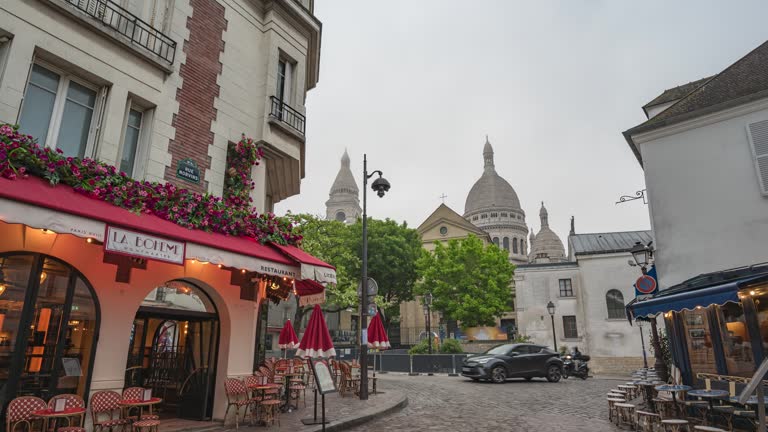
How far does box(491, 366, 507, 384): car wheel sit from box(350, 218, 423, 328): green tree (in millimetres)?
25963

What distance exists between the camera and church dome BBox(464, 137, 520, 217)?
89062 mm

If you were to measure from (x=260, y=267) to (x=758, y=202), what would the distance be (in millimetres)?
11816

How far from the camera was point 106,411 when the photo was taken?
21.8 ft

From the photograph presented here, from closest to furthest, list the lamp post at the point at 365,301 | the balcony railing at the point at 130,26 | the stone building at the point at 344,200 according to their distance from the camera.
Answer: the balcony railing at the point at 130,26 < the lamp post at the point at 365,301 < the stone building at the point at 344,200

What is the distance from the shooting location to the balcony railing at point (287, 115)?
1068 centimetres

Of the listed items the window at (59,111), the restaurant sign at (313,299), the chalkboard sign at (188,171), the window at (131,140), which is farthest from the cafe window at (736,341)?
the window at (59,111)

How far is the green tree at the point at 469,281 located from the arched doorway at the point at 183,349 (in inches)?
1284

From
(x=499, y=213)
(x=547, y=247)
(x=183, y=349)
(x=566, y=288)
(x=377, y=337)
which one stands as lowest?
(x=183, y=349)

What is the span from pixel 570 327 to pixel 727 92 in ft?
79.8

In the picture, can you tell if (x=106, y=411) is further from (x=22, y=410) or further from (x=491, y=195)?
(x=491, y=195)

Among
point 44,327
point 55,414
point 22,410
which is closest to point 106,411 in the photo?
point 55,414

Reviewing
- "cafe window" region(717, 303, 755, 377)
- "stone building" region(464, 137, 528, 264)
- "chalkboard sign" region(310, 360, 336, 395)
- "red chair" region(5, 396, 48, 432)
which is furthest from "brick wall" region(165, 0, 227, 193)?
"stone building" region(464, 137, 528, 264)

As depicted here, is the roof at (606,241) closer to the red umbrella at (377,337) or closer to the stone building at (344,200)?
the red umbrella at (377,337)

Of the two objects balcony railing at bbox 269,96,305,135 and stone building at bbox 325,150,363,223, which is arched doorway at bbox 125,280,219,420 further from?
stone building at bbox 325,150,363,223
